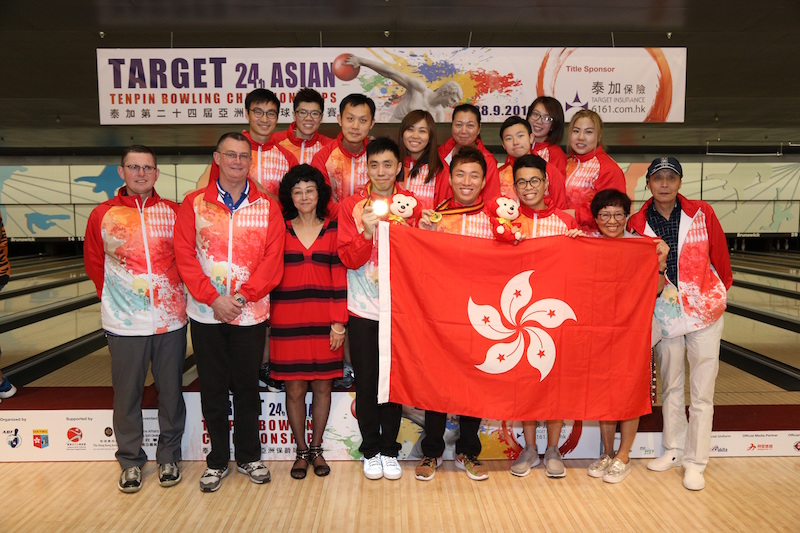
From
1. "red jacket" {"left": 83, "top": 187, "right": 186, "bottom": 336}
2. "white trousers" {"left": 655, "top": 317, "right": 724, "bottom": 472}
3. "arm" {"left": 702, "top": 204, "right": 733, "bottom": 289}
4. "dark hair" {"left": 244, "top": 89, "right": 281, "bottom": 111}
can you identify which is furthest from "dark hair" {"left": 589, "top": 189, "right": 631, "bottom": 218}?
"red jacket" {"left": 83, "top": 187, "right": 186, "bottom": 336}

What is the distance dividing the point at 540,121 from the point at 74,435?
3.07m

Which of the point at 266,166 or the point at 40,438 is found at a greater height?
the point at 266,166

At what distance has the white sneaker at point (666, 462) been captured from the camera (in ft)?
9.66

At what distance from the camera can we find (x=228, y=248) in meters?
2.72

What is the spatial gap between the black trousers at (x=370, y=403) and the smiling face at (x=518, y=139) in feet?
3.91

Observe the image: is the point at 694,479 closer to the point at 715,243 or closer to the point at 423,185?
the point at 715,243

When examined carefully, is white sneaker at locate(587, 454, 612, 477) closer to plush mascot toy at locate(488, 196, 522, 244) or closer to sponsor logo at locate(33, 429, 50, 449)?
plush mascot toy at locate(488, 196, 522, 244)

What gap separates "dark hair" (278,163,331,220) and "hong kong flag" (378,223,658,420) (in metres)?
0.37

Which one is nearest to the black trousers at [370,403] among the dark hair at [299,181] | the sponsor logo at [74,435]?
the dark hair at [299,181]

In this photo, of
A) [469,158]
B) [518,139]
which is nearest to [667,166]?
[518,139]

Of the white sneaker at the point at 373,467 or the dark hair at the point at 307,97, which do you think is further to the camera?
the dark hair at the point at 307,97

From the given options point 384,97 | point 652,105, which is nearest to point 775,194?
point 652,105

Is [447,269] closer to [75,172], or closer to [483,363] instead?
[483,363]

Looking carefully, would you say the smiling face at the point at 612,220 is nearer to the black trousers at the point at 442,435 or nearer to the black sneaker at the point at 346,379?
the black trousers at the point at 442,435
